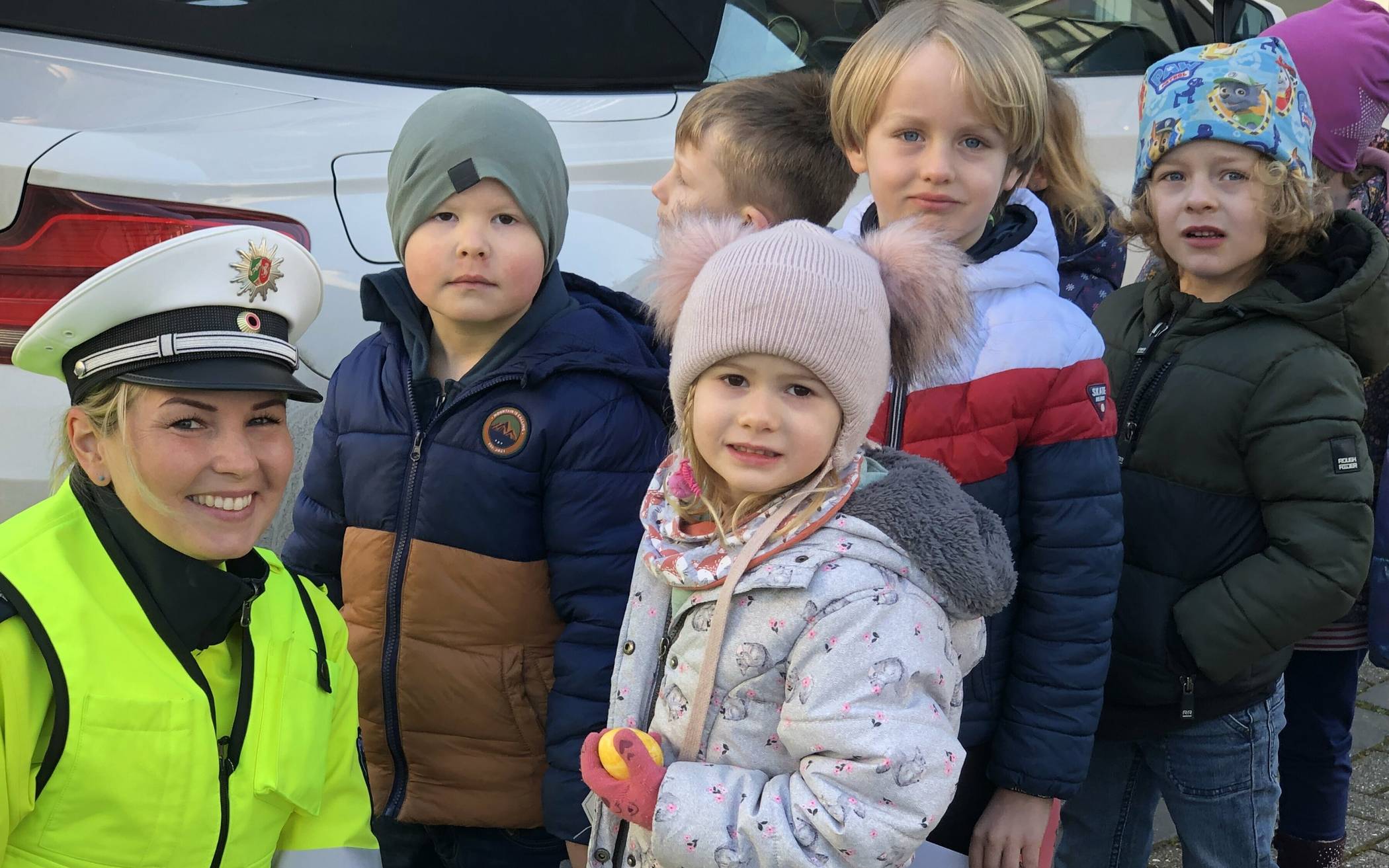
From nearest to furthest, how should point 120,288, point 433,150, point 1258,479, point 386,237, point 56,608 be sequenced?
point 56,608 → point 120,288 → point 433,150 → point 1258,479 → point 386,237

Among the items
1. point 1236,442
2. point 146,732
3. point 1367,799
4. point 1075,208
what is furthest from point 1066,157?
point 1367,799

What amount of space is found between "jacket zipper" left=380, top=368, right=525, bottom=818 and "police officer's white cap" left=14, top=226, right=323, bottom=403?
1.17ft

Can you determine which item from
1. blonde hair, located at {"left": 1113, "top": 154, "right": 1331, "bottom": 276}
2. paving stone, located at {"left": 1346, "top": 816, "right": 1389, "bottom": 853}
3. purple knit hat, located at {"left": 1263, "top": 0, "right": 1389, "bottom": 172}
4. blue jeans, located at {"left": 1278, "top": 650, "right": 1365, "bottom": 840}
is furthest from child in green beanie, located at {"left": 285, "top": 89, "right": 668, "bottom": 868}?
paving stone, located at {"left": 1346, "top": 816, "right": 1389, "bottom": 853}

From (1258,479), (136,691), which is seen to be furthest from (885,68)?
(136,691)

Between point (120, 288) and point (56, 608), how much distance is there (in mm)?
417

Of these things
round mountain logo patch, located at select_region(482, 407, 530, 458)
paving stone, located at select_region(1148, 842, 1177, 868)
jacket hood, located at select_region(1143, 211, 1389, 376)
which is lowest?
paving stone, located at select_region(1148, 842, 1177, 868)

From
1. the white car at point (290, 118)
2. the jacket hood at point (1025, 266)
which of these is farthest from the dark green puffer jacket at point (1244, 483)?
the white car at point (290, 118)

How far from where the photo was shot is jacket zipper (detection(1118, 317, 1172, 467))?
8.04 ft

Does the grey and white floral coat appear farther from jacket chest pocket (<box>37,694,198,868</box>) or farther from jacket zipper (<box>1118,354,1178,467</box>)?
jacket zipper (<box>1118,354,1178,467</box>)

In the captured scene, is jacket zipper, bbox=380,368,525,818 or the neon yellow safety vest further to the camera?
jacket zipper, bbox=380,368,525,818

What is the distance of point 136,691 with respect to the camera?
5.20ft

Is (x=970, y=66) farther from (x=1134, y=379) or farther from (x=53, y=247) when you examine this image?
(x=53, y=247)

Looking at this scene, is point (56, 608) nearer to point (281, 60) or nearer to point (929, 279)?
point (929, 279)

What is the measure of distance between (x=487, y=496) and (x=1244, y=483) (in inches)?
53.4
